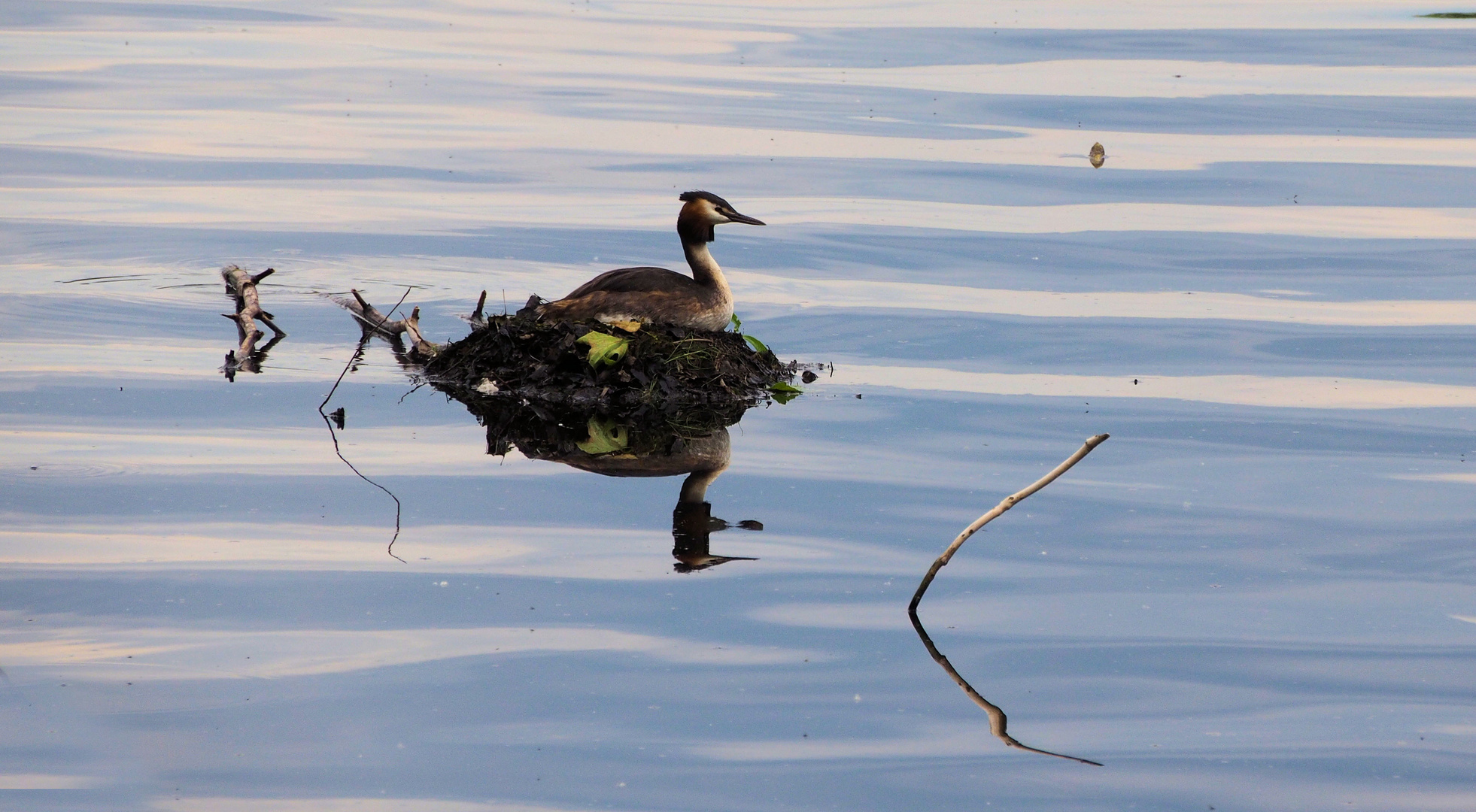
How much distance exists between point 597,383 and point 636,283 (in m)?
0.89

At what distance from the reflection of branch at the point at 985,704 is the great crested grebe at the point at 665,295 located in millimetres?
4147

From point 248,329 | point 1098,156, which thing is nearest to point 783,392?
point 248,329

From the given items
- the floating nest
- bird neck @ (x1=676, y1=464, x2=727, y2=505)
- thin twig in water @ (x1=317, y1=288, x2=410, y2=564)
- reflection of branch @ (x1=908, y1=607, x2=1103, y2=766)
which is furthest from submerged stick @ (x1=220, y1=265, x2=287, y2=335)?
reflection of branch @ (x1=908, y1=607, x2=1103, y2=766)

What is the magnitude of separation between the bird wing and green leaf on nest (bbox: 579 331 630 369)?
2.16ft

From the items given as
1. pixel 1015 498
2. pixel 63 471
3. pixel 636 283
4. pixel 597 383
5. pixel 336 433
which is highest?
pixel 636 283

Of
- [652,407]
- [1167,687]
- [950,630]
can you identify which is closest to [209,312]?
[652,407]

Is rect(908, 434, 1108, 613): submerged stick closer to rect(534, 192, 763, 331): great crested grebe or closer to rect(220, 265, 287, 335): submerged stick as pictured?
rect(534, 192, 763, 331): great crested grebe

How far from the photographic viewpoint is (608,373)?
38.5ft

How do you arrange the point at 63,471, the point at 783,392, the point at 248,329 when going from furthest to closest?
the point at 248,329
the point at 783,392
the point at 63,471

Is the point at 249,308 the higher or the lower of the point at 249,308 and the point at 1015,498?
the lower

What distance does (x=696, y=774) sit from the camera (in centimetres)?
705

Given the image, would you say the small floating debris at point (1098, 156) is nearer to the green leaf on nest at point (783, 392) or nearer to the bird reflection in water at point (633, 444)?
the green leaf on nest at point (783, 392)

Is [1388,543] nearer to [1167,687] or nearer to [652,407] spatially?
[1167,687]

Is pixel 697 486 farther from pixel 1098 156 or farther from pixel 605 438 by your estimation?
pixel 1098 156
